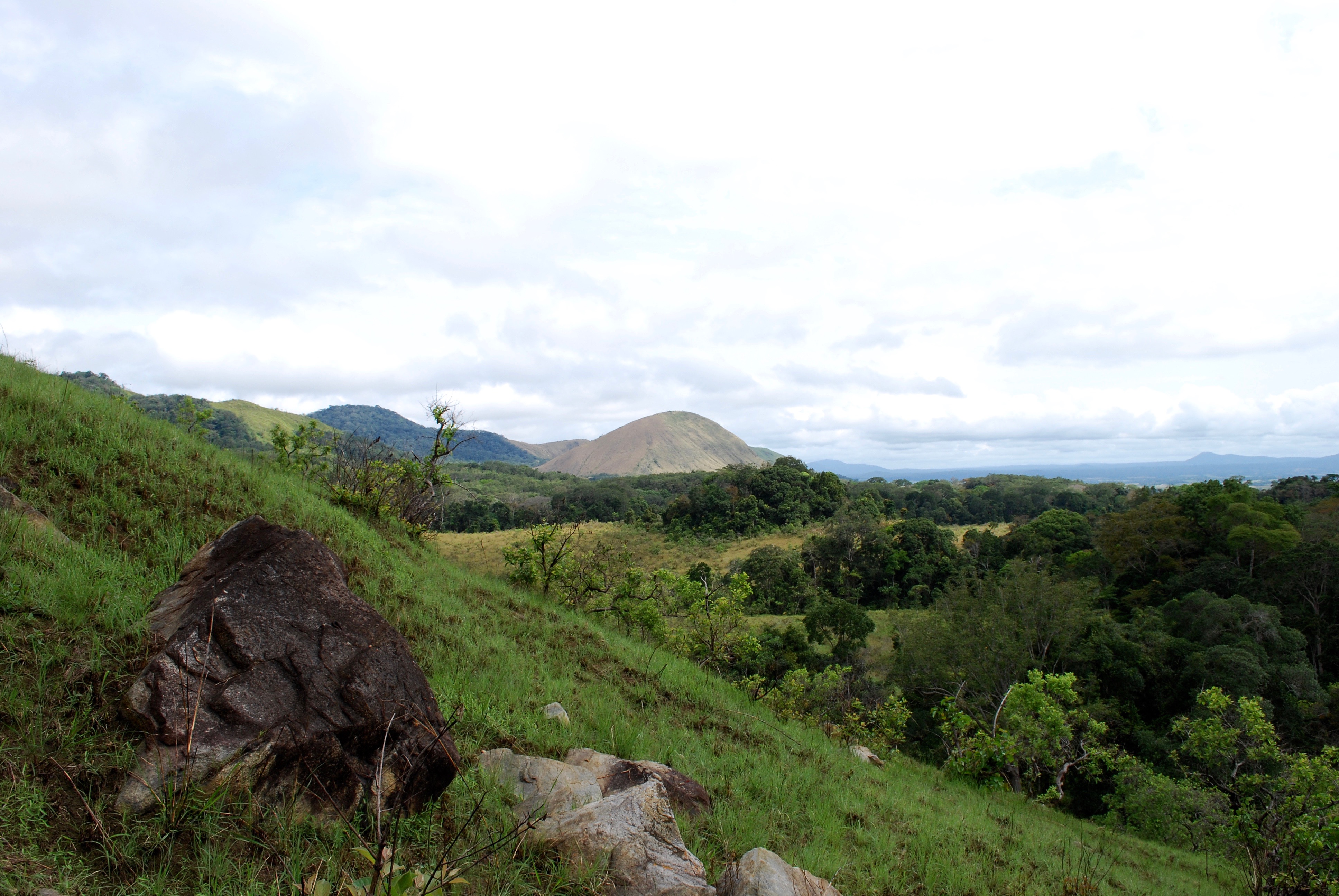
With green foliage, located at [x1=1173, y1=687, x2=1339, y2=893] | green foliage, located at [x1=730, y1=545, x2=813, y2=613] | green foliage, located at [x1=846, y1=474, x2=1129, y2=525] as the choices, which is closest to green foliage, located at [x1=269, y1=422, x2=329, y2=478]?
green foliage, located at [x1=1173, y1=687, x2=1339, y2=893]

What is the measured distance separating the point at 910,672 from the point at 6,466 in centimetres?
3238

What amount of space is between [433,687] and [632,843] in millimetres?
3223

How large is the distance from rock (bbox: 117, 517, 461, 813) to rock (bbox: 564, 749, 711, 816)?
1.59 m

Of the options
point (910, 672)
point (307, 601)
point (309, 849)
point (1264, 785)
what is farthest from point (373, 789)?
point (910, 672)

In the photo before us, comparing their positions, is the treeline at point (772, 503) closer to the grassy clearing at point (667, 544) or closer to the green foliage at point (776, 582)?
the grassy clearing at point (667, 544)

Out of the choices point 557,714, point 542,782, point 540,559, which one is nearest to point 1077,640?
point 540,559

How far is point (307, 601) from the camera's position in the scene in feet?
14.8

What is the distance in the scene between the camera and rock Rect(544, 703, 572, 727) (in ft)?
21.9

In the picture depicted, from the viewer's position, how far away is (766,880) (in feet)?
13.3

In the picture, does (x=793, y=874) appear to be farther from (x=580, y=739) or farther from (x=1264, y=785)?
(x=1264, y=785)

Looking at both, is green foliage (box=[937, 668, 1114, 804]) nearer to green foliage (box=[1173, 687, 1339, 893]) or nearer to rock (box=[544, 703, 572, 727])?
green foliage (box=[1173, 687, 1339, 893])

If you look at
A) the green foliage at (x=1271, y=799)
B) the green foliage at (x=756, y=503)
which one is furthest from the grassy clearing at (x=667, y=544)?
the green foliage at (x=1271, y=799)

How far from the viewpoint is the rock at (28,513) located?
5508 mm

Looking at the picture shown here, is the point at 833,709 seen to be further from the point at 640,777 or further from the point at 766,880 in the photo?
the point at 766,880
